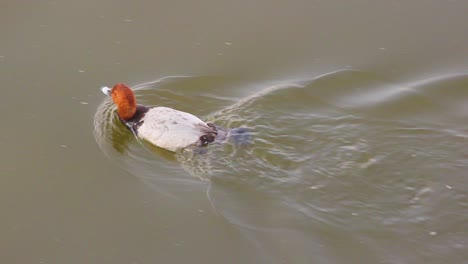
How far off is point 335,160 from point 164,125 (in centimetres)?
165

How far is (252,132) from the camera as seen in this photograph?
670cm

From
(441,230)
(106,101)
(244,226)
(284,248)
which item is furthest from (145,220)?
(441,230)

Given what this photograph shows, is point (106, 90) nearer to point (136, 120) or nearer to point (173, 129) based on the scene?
point (136, 120)

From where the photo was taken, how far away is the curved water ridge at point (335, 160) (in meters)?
5.57

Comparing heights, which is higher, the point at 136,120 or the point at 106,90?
the point at 106,90

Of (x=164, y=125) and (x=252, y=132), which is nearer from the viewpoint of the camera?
(x=164, y=125)

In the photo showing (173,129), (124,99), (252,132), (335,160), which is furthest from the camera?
(124,99)

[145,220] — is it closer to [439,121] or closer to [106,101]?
[106,101]

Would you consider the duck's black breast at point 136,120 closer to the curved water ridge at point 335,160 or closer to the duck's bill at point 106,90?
the curved water ridge at point 335,160

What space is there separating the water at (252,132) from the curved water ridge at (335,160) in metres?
0.02

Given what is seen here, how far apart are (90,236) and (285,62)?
3163 mm

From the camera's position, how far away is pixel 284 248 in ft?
17.7

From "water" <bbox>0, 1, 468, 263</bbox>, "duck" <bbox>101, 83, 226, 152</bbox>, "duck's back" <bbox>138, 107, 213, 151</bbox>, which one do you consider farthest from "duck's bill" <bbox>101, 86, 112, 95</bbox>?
"duck's back" <bbox>138, 107, 213, 151</bbox>

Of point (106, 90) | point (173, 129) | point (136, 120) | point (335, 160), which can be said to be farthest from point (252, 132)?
point (106, 90)
